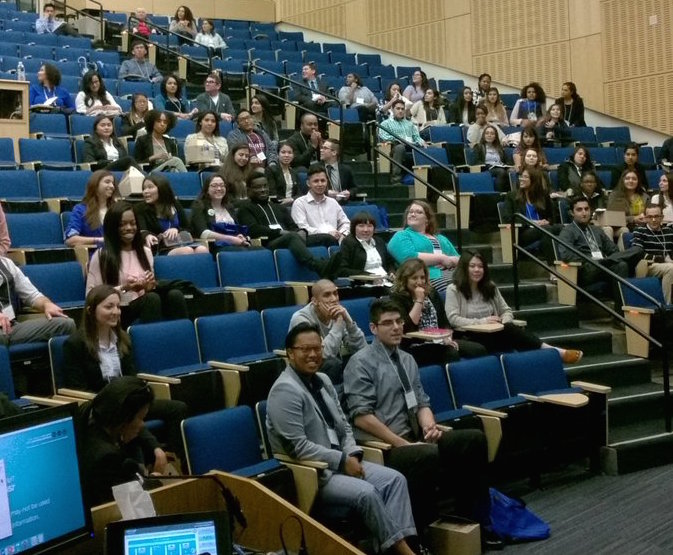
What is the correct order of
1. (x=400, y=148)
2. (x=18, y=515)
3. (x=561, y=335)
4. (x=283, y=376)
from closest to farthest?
(x=18, y=515), (x=283, y=376), (x=561, y=335), (x=400, y=148)

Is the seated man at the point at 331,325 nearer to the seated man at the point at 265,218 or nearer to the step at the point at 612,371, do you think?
the seated man at the point at 265,218

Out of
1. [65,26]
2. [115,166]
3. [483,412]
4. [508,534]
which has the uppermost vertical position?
[65,26]

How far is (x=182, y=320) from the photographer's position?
410 cm

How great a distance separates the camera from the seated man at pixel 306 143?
6.98 meters

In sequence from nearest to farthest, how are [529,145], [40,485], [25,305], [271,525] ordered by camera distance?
1. [40,485]
2. [271,525]
3. [25,305]
4. [529,145]

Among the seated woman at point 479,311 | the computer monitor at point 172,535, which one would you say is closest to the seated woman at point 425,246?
the seated woman at point 479,311

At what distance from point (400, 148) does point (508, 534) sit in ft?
15.4

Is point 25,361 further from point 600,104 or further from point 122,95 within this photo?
point 600,104

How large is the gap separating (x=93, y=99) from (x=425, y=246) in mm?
3255

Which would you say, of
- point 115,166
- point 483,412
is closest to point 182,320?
point 483,412

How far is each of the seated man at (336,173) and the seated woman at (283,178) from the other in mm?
270

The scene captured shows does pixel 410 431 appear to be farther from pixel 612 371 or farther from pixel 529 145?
pixel 529 145

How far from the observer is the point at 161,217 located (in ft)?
17.2

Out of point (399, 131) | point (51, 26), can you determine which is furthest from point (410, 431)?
point (51, 26)
